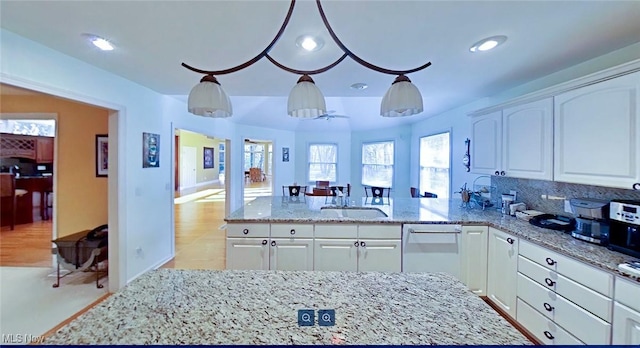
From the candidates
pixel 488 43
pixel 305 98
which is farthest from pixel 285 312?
pixel 488 43

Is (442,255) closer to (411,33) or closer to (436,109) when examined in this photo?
(411,33)

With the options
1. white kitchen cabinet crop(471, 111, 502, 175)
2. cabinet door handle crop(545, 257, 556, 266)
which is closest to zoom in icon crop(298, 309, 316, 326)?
cabinet door handle crop(545, 257, 556, 266)

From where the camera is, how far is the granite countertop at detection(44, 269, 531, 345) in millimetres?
857

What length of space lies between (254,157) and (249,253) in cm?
1417

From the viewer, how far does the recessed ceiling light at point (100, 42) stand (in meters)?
1.92

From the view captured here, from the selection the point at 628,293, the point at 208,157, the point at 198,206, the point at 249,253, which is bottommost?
the point at 198,206

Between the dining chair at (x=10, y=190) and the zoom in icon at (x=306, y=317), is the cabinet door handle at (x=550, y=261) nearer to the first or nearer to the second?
the zoom in icon at (x=306, y=317)

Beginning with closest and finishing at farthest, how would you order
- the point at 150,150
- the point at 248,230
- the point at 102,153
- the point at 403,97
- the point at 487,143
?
the point at 403,97, the point at 248,230, the point at 487,143, the point at 150,150, the point at 102,153

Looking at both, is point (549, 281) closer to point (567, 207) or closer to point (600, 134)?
point (567, 207)

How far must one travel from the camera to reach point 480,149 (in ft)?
10.1

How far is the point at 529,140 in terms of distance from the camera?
241 centimetres

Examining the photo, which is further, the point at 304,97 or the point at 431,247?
the point at 431,247

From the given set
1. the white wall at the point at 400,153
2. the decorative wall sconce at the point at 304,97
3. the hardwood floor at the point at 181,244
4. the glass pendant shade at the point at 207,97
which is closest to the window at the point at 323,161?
the white wall at the point at 400,153

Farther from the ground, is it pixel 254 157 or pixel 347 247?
pixel 254 157
